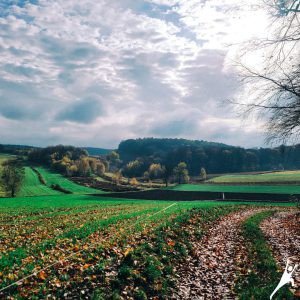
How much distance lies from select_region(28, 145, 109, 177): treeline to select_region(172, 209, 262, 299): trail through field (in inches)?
4523

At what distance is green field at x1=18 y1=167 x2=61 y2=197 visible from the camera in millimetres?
81812

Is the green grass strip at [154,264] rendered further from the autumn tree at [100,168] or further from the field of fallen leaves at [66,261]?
the autumn tree at [100,168]

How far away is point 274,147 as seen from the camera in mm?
12047

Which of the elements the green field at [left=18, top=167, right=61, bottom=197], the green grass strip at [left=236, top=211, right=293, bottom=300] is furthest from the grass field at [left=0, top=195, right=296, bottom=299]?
the green field at [left=18, top=167, right=61, bottom=197]

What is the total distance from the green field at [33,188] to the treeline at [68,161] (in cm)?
1856

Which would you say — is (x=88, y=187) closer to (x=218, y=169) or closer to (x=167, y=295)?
(x=218, y=169)

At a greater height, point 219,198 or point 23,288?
point 23,288

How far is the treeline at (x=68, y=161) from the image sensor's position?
12688 centimetres

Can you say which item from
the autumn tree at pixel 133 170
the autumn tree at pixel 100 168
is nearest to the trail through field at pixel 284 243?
the autumn tree at pixel 100 168

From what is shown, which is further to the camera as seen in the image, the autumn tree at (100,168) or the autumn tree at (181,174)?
the autumn tree at (100,168)

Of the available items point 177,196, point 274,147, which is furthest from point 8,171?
point 274,147

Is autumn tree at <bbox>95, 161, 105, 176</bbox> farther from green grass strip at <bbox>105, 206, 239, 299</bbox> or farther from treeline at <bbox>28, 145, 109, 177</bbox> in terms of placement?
green grass strip at <bbox>105, 206, 239, 299</bbox>

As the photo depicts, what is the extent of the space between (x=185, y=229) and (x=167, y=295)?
24.6 ft

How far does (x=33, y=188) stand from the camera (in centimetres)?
9031
